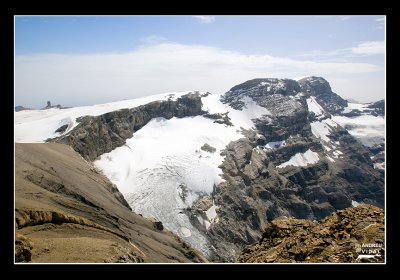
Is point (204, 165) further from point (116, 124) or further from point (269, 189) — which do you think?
point (116, 124)

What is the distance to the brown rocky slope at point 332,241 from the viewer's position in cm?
1838

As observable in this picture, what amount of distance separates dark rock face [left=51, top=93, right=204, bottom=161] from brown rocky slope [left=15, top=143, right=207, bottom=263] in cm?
3460

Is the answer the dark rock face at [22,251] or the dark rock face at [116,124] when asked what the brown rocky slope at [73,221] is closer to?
the dark rock face at [22,251]

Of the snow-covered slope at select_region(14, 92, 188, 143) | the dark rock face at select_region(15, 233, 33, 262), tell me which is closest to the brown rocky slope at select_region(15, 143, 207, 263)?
the dark rock face at select_region(15, 233, 33, 262)

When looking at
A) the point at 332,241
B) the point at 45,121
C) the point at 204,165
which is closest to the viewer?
the point at 332,241

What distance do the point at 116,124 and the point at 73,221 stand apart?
10671cm

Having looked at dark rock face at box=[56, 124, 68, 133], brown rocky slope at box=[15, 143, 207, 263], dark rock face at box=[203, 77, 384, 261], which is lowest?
dark rock face at box=[203, 77, 384, 261]

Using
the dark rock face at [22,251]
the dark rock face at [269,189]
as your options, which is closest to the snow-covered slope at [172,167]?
the dark rock face at [269,189]

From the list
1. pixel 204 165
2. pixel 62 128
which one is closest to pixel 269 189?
pixel 204 165

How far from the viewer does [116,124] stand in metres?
136

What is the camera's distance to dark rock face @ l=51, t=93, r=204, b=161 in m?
111

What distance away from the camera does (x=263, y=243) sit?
1056 inches

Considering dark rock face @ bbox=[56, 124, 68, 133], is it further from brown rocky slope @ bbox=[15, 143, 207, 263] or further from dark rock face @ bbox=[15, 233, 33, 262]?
dark rock face @ bbox=[15, 233, 33, 262]
